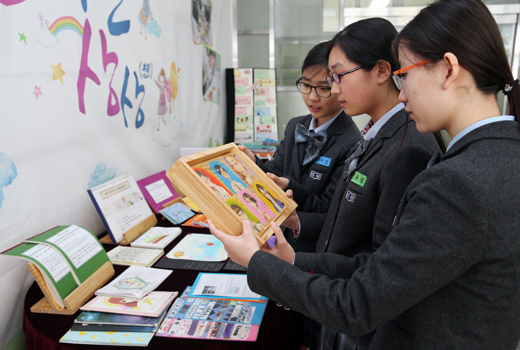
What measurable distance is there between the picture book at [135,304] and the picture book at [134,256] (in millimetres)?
265

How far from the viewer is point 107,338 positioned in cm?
98

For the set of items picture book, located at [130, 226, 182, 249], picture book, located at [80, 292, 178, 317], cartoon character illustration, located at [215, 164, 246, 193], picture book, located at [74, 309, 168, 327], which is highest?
cartoon character illustration, located at [215, 164, 246, 193]

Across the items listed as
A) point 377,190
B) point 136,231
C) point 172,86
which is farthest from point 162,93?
point 377,190

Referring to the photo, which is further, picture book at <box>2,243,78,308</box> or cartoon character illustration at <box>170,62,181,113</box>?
cartoon character illustration at <box>170,62,181,113</box>

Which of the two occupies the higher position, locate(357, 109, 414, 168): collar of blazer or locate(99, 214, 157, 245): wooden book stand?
locate(357, 109, 414, 168): collar of blazer

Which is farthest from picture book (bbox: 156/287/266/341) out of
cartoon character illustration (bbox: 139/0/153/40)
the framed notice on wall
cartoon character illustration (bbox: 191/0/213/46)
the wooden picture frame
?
the framed notice on wall

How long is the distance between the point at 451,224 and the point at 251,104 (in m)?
4.15

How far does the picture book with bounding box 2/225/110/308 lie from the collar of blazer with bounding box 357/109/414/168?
105 centimetres

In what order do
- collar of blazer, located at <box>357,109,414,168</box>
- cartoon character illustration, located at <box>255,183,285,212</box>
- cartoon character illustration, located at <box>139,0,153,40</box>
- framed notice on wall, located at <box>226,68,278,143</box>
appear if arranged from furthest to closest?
framed notice on wall, located at <box>226,68,278,143</box>, cartoon character illustration, located at <box>139,0,153,40</box>, cartoon character illustration, located at <box>255,183,285,212</box>, collar of blazer, located at <box>357,109,414,168</box>

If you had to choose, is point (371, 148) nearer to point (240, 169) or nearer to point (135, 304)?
point (240, 169)

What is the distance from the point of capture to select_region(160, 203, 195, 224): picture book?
6.38 feet

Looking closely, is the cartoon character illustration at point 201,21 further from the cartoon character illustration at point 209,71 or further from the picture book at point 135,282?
the picture book at point 135,282

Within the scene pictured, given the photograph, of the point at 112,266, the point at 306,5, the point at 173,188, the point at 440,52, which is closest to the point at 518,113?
the point at 440,52

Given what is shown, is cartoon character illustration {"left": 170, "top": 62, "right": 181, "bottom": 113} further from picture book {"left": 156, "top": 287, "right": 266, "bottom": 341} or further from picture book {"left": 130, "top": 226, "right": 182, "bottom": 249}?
picture book {"left": 156, "top": 287, "right": 266, "bottom": 341}
